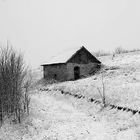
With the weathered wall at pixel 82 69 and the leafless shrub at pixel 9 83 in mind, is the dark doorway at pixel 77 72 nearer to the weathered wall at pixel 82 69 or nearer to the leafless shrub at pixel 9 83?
the weathered wall at pixel 82 69

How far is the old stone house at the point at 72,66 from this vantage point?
1088 inches

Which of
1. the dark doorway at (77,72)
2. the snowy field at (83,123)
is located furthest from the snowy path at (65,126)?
the dark doorway at (77,72)

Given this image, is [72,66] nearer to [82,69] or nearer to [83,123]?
[82,69]

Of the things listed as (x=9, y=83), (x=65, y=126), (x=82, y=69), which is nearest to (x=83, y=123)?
(x=65, y=126)

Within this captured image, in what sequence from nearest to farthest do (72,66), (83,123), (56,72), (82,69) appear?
1. (83,123)
2. (72,66)
3. (56,72)
4. (82,69)

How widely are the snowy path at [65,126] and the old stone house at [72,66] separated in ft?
50.1

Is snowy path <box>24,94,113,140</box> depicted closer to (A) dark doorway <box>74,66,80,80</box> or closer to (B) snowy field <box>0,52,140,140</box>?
(B) snowy field <box>0,52,140,140</box>

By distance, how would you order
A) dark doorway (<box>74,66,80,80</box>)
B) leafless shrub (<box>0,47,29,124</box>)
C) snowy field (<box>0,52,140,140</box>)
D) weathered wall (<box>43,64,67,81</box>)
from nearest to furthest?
snowy field (<box>0,52,140,140</box>) → leafless shrub (<box>0,47,29,124</box>) → weathered wall (<box>43,64,67,81</box>) → dark doorway (<box>74,66,80,80</box>)

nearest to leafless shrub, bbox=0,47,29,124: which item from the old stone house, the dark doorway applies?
the old stone house

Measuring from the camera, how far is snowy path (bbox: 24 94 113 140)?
25.9 feet

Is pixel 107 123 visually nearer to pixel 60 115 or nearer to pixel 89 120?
pixel 89 120

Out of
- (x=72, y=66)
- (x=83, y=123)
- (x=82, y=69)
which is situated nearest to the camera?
(x=83, y=123)

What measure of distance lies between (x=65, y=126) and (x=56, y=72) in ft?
65.4

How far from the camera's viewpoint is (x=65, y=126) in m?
9.33
